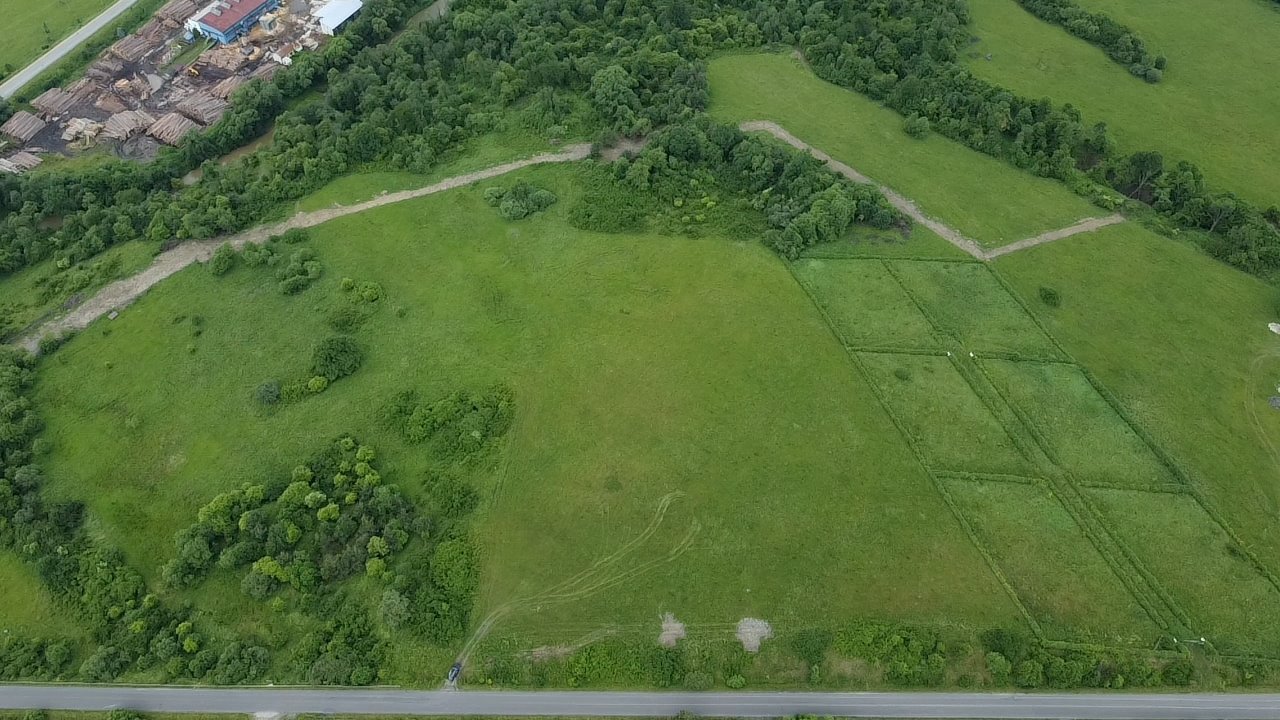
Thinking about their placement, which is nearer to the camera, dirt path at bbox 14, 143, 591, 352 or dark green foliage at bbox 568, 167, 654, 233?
dirt path at bbox 14, 143, 591, 352

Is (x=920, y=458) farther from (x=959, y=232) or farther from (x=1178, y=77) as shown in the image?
(x=1178, y=77)

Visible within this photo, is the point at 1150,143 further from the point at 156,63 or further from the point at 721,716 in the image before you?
the point at 156,63

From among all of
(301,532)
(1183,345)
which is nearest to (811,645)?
(301,532)

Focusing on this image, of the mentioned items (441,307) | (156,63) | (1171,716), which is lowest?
(1171,716)

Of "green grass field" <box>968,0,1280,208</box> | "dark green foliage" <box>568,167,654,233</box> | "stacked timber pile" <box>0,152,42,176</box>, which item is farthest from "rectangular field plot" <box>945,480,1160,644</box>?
"stacked timber pile" <box>0,152,42,176</box>

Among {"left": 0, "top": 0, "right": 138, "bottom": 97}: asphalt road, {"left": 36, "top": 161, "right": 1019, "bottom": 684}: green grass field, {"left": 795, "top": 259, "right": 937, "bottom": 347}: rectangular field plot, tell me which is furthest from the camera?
{"left": 0, "top": 0, "right": 138, "bottom": 97}: asphalt road

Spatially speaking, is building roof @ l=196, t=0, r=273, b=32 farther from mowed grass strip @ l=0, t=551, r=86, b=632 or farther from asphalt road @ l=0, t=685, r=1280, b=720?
asphalt road @ l=0, t=685, r=1280, b=720

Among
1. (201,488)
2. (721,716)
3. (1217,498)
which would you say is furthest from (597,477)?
(1217,498)
